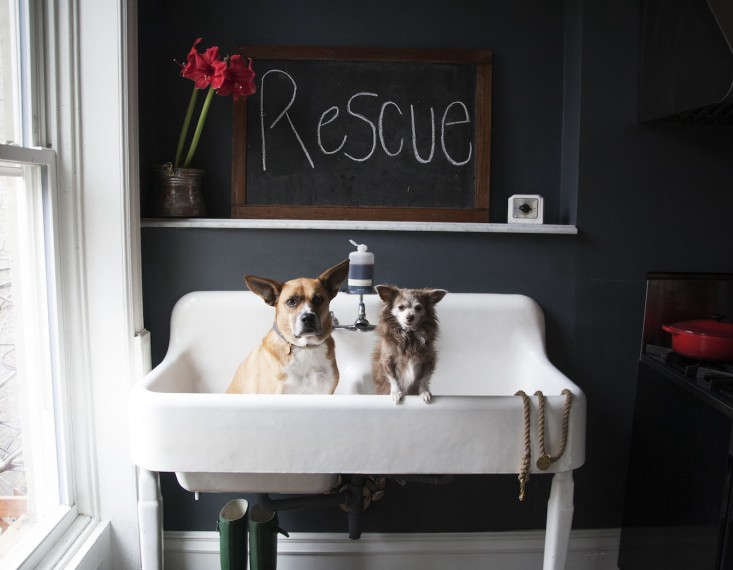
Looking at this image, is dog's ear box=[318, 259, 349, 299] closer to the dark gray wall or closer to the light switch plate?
the dark gray wall

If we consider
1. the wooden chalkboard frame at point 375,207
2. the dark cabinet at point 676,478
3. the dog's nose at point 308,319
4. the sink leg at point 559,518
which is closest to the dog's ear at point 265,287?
the dog's nose at point 308,319

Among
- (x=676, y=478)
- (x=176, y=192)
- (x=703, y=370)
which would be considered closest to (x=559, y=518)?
(x=676, y=478)

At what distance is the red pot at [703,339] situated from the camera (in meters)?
1.65

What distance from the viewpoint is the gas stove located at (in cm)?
151

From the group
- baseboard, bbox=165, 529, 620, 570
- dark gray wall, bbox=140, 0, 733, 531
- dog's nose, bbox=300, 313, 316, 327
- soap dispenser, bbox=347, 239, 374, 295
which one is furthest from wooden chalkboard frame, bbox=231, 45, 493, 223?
baseboard, bbox=165, 529, 620, 570

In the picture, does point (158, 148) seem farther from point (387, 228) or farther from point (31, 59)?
point (387, 228)

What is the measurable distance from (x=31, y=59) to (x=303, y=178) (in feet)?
2.59

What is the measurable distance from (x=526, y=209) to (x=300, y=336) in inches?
34.1

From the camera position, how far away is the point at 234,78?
68.6 inches

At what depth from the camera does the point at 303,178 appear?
1957 mm

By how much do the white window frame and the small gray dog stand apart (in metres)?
0.81

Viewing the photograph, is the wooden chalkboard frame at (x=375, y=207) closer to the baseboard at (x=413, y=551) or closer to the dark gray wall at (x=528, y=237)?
the dark gray wall at (x=528, y=237)

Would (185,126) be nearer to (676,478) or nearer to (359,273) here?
(359,273)

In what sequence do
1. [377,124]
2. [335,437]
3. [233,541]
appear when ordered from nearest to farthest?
1. [335,437]
2. [233,541]
3. [377,124]
